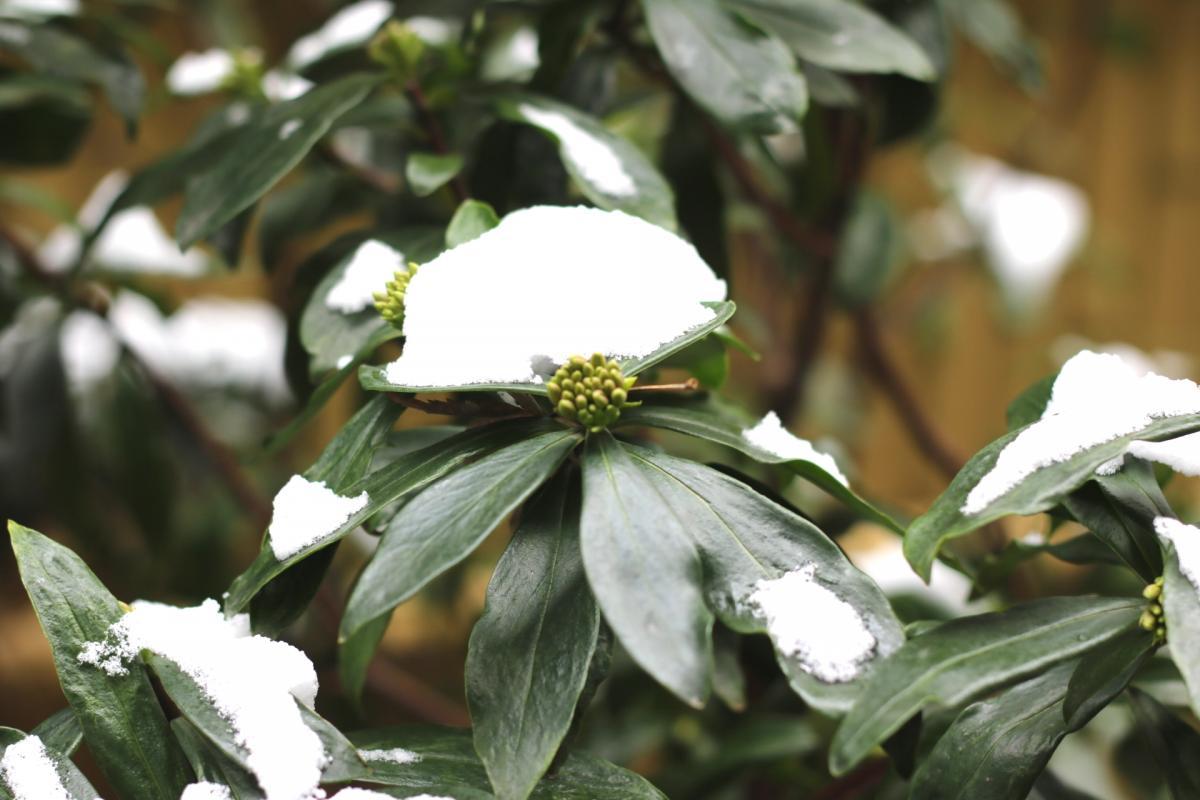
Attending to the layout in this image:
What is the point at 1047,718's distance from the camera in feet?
1.51

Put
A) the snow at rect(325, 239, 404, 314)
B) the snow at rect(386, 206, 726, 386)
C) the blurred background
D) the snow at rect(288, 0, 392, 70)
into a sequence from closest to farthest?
the snow at rect(386, 206, 726, 386) → the snow at rect(325, 239, 404, 314) → the snow at rect(288, 0, 392, 70) → the blurred background

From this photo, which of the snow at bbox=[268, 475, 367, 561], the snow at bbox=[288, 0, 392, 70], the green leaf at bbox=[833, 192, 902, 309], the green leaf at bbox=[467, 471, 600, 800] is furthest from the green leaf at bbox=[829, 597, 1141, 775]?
the green leaf at bbox=[833, 192, 902, 309]

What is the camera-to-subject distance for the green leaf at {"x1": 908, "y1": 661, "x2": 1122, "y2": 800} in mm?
445

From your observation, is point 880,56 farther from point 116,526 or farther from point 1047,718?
point 116,526

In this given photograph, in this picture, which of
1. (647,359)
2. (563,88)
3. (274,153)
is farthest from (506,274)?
(563,88)

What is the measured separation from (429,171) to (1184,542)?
0.43 m

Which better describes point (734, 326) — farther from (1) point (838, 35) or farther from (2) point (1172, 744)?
(2) point (1172, 744)

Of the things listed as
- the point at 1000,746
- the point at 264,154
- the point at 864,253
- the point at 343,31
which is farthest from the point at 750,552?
the point at 864,253

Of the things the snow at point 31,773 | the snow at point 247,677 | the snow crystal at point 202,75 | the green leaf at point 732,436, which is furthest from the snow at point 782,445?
the snow crystal at point 202,75

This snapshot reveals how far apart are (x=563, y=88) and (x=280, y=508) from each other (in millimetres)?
407

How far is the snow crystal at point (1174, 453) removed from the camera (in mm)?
468

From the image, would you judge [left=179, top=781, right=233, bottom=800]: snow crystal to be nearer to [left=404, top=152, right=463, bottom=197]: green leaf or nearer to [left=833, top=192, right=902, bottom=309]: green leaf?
[left=404, top=152, right=463, bottom=197]: green leaf

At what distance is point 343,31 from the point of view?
79 cm

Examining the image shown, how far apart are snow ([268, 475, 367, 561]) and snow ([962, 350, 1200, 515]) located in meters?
0.26
